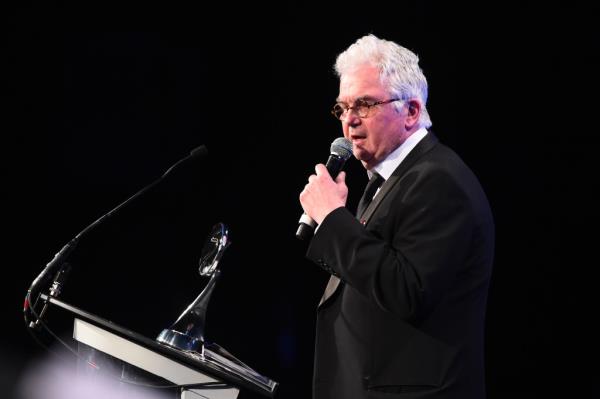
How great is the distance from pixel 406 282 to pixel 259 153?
7.04ft

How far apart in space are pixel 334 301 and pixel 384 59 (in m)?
0.63

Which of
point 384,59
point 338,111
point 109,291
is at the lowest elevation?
point 109,291

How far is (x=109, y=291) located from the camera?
3232mm

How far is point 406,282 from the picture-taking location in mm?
1295

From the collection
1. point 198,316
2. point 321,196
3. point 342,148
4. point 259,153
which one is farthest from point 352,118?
point 259,153

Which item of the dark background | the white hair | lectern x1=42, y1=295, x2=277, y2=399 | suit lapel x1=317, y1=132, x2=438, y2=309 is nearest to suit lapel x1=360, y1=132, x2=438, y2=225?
suit lapel x1=317, y1=132, x2=438, y2=309

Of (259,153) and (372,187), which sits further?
(259,153)

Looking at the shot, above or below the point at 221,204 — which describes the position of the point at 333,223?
above

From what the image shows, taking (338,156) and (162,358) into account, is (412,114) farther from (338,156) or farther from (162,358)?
(162,358)

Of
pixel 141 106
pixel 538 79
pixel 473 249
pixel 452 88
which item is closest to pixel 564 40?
pixel 538 79

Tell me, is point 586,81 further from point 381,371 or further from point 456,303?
point 381,371

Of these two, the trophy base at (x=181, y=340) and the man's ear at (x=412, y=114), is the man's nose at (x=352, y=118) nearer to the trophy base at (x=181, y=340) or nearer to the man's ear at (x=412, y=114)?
the man's ear at (x=412, y=114)

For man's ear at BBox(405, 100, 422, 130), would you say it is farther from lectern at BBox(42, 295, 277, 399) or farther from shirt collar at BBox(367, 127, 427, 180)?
lectern at BBox(42, 295, 277, 399)

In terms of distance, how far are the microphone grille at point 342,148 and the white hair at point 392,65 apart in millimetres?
187
